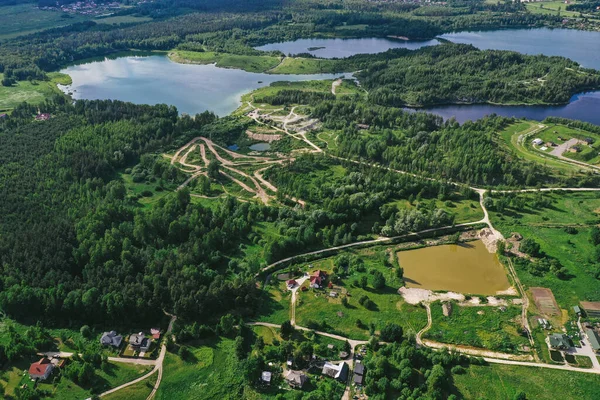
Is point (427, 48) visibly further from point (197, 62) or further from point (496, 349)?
point (496, 349)

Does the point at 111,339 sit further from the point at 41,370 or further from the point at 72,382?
the point at 41,370

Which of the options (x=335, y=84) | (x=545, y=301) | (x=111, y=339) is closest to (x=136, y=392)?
(x=111, y=339)

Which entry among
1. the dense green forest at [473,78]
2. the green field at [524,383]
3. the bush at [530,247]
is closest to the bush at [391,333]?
the green field at [524,383]

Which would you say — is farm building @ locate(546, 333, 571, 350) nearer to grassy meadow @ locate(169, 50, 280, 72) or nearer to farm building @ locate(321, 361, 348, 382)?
farm building @ locate(321, 361, 348, 382)

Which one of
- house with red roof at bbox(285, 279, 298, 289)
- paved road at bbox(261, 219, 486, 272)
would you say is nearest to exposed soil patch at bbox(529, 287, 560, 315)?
paved road at bbox(261, 219, 486, 272)

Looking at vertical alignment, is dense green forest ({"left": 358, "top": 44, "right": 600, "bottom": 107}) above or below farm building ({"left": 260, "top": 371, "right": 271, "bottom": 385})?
above

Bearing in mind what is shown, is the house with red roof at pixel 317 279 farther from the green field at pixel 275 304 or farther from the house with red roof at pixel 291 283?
the green field at pixel 275 304
